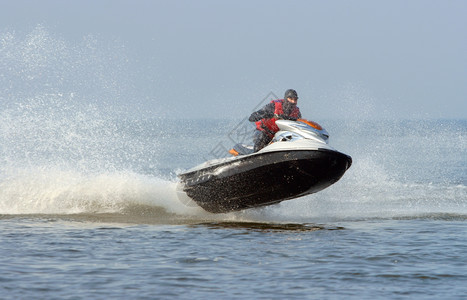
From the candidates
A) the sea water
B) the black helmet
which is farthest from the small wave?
the black helmet

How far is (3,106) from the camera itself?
16.2 m

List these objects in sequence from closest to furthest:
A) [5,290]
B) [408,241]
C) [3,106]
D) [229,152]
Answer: [5,290] < [408,241] < [229,152] < [3,106]

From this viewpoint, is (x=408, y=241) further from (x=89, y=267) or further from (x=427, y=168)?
(x=427, y=168)

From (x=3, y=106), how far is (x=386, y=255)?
11282mm

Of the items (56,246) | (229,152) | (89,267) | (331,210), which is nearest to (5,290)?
(89,267)

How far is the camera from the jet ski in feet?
30.5

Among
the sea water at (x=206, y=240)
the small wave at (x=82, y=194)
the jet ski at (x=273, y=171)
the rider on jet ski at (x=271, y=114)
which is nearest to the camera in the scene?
the sea water at (x=206, y=240)

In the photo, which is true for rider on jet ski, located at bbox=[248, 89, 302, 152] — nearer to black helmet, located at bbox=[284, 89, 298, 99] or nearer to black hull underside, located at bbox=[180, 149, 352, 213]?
black helmet, located at bbox=[284, 89, 298, 99]

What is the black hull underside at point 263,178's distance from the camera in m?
9.30

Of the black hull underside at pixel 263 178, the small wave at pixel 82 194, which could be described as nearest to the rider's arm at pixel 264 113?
the black hull underside at pixel 263 178

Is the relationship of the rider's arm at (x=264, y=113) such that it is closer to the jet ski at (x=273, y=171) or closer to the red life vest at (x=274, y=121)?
the red life vest at (x=274, y=121)

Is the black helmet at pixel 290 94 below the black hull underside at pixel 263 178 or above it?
above

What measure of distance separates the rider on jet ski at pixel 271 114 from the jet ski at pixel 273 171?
0.25 metres

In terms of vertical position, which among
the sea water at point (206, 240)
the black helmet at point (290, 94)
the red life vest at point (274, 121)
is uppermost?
the black helmet at point (290, 94)
